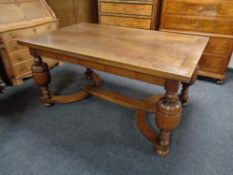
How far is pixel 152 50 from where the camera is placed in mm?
1247

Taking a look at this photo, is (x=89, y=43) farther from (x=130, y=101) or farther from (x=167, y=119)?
(x=167, y=119)

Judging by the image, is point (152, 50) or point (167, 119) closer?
point (167, 119)

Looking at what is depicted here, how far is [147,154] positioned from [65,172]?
597 millimetres

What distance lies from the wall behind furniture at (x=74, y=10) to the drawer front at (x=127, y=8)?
2.14 ft

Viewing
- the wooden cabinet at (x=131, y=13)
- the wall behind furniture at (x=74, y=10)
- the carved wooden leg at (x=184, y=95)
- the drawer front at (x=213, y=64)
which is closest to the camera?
the carved wooden leg at (x=184, y=95)

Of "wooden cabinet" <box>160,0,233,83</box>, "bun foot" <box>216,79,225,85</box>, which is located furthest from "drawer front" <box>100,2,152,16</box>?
"bun foot" <box>216,79,225,85</box>

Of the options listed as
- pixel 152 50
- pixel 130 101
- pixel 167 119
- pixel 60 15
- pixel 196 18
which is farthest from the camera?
pixel 60 15

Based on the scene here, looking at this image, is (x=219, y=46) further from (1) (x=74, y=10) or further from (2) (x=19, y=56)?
(2) (x=19, y=56)

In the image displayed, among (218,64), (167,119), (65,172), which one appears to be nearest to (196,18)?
(218,64)

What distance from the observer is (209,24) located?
6.59 feet

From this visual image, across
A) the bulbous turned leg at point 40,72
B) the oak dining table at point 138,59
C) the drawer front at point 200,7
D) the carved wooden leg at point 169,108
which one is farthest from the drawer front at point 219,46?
the bulbous turned leg at point 40,72

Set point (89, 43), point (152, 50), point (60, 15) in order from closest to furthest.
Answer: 1. point (152, 50)
2. point (89, 43)
3. point (60, 15)

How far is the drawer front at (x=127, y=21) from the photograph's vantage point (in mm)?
2363

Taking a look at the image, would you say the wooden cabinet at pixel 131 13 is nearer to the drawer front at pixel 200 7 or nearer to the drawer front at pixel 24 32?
the drawer front at pixel 200 7
